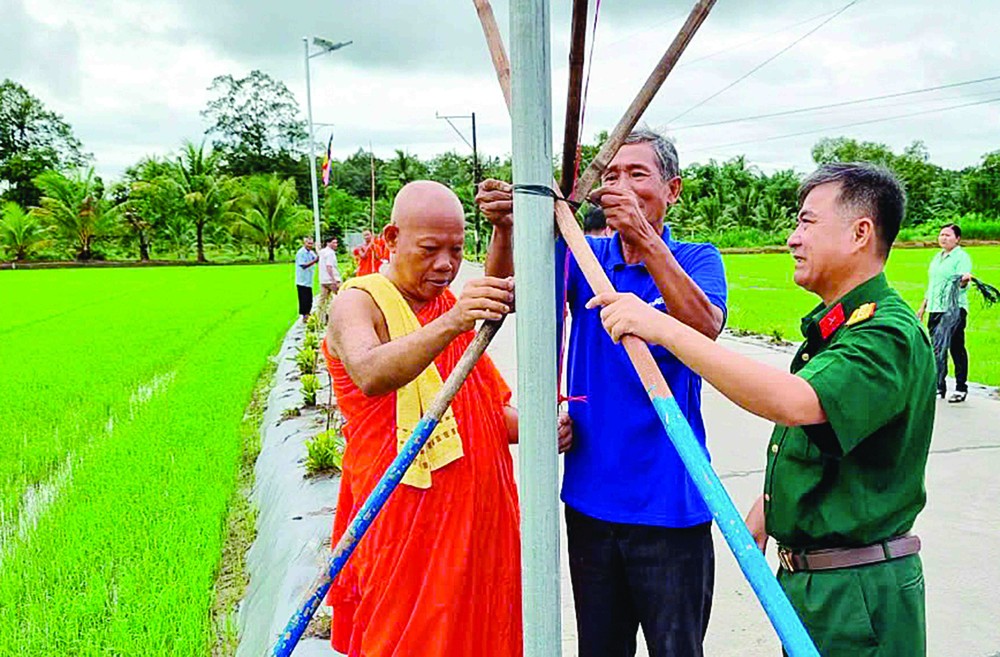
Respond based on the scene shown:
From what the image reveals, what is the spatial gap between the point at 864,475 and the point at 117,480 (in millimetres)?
4658

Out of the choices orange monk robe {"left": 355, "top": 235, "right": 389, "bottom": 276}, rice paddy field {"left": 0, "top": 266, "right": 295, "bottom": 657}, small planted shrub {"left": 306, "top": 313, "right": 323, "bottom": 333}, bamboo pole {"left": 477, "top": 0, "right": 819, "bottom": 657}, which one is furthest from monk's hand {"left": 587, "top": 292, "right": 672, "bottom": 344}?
small planted shrub {"left": 306, "top": 313, "right": 323, "bottom": 333}

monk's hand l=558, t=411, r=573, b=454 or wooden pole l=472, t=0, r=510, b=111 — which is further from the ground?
wooden pole l=472, t=0, r=510, b=111

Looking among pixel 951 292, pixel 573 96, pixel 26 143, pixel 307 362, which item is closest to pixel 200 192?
pixel 26 143

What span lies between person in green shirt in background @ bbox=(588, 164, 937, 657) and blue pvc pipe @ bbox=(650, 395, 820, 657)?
0.29m

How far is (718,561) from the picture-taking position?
372 cm

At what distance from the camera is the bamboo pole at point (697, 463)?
1.04m

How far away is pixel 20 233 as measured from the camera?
31875 mm

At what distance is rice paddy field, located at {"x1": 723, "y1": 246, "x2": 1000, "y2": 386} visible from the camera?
30.8ft

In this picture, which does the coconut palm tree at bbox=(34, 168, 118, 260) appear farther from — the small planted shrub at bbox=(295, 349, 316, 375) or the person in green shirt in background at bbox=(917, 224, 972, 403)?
the person in green shirt in background at bbox=(917, 224, 972, 403)

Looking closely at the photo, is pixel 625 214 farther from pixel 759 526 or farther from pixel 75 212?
pixel 75 212

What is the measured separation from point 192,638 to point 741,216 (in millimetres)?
35948

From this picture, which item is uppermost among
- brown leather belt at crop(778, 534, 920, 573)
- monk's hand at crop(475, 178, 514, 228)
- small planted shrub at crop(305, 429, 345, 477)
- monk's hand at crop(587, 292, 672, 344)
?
monk's hand at crop(475, 178, 514, 228)

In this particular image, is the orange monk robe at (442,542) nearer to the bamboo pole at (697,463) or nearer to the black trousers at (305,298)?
the bamboo pole at (697,463)

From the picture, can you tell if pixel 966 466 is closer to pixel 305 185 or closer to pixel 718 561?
pixel 718 561
